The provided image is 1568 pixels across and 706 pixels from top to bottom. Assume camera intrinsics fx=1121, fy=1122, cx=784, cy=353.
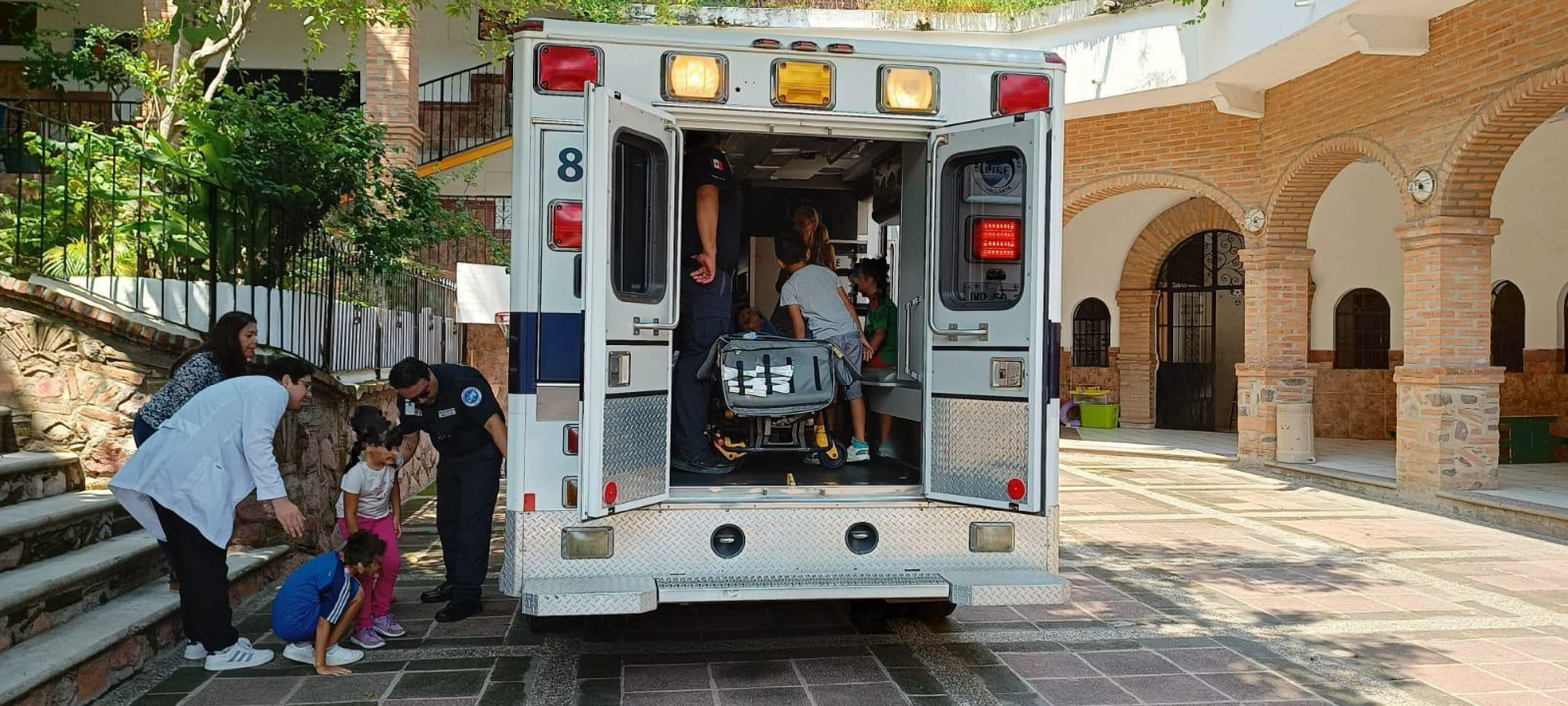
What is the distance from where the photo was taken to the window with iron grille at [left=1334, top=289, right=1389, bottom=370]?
1714cm

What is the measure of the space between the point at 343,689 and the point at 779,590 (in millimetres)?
1976

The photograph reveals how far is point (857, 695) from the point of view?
4945 millimetres

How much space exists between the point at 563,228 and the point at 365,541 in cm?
177

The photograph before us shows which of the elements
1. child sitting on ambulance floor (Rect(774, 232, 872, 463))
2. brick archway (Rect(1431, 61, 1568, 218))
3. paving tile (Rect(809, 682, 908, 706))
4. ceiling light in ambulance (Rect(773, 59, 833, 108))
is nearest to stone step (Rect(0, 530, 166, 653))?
paving tile (Rect(809, 682, 908, 706))

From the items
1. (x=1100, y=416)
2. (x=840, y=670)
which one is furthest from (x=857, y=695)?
(x=1100, y=416)

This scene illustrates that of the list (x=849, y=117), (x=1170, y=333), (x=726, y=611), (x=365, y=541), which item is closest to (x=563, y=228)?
(x=849, y=117)

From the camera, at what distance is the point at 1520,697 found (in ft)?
16.6

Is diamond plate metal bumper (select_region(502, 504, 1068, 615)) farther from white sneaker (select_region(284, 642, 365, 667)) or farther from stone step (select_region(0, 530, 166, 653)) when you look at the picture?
stone step (select_region(0, 530, 166, 653))

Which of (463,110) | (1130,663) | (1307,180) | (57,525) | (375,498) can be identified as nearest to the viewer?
(57,525)

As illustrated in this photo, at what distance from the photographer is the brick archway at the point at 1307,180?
1238 cm

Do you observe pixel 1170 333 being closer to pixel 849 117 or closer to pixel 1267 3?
pixel 1267 3

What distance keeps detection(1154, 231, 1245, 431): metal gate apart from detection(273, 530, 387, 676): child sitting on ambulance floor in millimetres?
16740

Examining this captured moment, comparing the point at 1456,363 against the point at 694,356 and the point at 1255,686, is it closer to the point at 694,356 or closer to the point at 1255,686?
the point at 1255,686

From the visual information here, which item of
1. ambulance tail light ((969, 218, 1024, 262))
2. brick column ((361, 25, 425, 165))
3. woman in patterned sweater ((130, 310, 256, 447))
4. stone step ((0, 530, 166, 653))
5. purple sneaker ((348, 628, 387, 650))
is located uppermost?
brick column ((361, 25, 425, 165))
